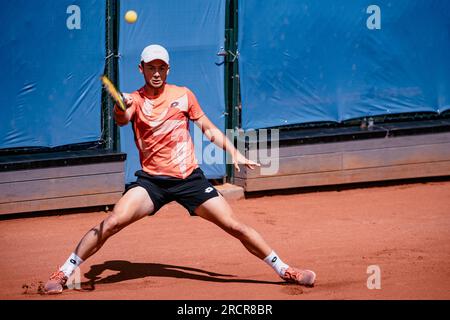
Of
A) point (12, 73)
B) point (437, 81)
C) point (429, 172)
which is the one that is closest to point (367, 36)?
point (437, 81)

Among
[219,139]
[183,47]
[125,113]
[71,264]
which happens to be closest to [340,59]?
[183,47]

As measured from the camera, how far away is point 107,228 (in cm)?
675

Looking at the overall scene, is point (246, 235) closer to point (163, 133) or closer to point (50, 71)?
point (163, 133)

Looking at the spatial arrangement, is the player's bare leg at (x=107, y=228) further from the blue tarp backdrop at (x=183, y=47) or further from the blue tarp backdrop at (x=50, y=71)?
the blue tarp backdrop at (x=183, y=47)

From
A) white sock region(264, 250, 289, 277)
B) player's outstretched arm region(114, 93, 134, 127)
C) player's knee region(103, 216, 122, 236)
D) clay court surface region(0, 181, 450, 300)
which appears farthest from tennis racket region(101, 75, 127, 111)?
white sock region(264, 250, 289, 277)

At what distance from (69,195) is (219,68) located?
2317mm

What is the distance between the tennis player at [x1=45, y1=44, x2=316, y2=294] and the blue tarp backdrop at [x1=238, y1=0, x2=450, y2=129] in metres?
3.56

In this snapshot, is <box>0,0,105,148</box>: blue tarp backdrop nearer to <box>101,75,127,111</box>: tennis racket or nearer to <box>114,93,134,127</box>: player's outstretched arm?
<box>114,93,134,127</box>: player's outstretched arm

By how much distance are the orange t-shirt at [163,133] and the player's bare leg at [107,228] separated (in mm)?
265

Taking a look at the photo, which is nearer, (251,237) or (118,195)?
(251,237)

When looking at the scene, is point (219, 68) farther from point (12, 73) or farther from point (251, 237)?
point (251, 237)
